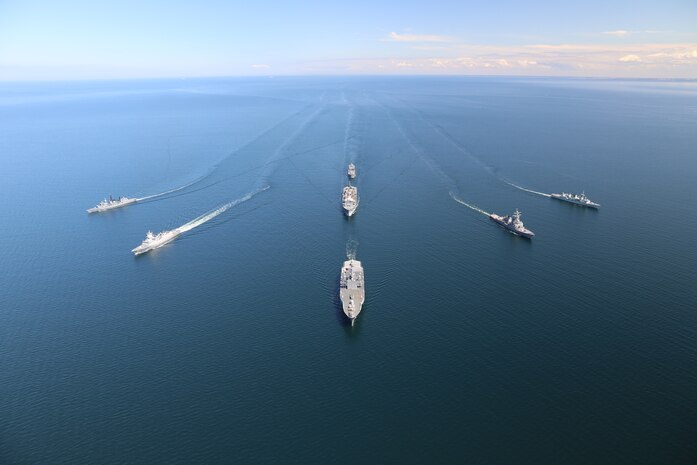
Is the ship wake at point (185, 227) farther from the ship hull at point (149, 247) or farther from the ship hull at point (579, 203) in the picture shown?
the ship hull at point (579, 203)

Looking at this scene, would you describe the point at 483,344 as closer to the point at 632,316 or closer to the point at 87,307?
the point at 632,316

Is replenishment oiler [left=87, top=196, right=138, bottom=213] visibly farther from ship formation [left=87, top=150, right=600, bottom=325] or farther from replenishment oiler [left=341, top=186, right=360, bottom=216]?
replenishment oiler [left=341, top=186, right=360, bottom=216]

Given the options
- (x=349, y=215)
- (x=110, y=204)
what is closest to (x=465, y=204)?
(x=349, y=215)

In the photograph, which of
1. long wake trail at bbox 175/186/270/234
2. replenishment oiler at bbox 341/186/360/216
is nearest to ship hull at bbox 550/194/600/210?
replenishment oiler at bbox 341/186/360/216

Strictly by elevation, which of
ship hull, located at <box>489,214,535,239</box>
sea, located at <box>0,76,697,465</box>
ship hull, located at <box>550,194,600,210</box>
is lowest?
sea, located at <box>0,76,697,465</box>

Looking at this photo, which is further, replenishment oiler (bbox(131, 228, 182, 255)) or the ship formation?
replenishment oiler (bbox(131, 228, 182, 255))

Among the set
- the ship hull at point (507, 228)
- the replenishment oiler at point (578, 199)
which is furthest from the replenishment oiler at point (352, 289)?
the replenishment oiler at point (578, 199)

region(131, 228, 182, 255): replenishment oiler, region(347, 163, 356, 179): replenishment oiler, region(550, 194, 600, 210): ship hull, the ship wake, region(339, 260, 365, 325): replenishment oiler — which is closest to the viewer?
region(339, 260, 365, 325): replenishment oiler
